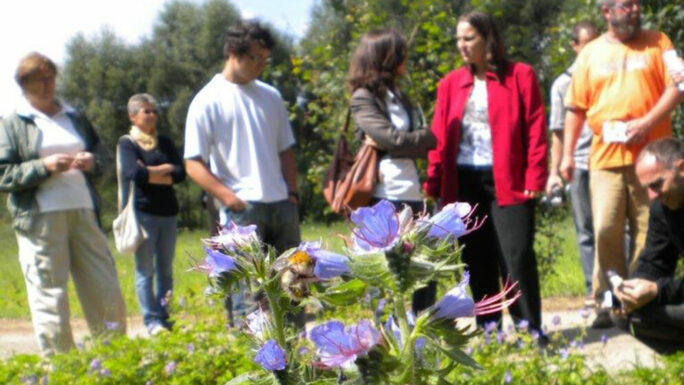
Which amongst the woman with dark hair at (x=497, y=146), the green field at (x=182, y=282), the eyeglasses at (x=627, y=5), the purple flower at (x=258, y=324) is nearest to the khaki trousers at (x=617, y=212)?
the woman with dark hair at (x=497, y=146)

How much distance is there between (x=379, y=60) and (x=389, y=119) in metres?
0.29

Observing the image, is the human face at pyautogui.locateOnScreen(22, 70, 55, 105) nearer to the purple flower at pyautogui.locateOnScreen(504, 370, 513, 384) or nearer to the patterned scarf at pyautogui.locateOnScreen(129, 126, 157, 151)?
the patterned scarf at pyautogui.locateOnScreen(129, 126, 157, 151)

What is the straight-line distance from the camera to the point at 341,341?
121cm

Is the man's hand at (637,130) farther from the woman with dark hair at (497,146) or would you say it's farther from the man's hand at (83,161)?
the man's hand at (83,161)

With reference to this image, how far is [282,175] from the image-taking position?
18.0 feet

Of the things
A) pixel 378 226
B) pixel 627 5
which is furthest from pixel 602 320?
pixel 378 226

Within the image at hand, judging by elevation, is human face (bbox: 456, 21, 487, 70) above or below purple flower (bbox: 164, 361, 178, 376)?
above

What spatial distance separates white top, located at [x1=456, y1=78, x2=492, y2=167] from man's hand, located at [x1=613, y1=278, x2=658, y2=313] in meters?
1.12

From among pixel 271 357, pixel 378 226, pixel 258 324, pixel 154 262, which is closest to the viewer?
pixel 378 226

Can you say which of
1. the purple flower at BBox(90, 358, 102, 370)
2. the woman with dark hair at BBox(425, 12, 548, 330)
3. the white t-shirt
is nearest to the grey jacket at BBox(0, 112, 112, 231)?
the white t-shirt

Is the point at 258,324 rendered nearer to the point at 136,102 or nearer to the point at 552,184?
the point at 552,184

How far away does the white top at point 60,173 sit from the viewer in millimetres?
5434

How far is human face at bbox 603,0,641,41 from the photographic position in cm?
540

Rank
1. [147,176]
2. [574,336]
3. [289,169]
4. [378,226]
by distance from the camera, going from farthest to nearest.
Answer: [147,176]
[574,336]
[289,169]
[378,226]
